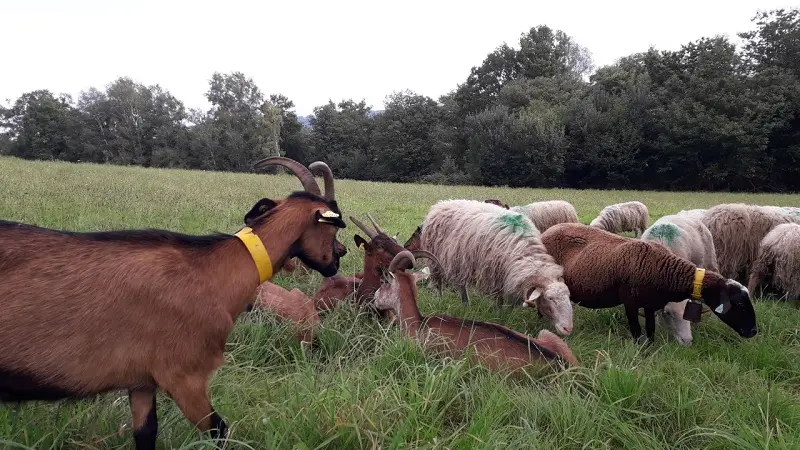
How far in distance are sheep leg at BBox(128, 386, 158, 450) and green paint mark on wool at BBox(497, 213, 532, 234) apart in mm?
5104

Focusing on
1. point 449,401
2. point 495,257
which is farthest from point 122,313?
point 495,257

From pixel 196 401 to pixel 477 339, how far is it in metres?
2.51

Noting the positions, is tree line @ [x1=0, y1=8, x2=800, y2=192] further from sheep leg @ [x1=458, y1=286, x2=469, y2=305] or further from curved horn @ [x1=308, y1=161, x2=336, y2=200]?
curved horn @ [x1=308, y1=161, x2=336, y2=200]

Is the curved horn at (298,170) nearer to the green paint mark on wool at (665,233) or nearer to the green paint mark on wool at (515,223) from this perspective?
the green paint mark on wool at (515,223)

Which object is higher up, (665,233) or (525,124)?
(525,124)

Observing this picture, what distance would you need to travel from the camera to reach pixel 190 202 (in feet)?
40.9

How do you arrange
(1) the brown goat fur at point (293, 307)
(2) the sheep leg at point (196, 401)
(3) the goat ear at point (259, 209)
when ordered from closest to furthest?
(2) the sheep leg at point (196, 401) < (3) the goat ear at point (259, 209) < (1) the brown goat fur at point (293, 307)

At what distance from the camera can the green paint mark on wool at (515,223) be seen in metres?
6.68

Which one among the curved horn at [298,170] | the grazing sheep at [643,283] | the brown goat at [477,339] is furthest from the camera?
the grazing sheep at [643,283]

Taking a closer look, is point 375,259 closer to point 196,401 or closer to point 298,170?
point 298,170

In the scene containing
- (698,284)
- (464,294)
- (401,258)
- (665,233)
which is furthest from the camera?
(665,233)

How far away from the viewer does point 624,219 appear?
37.6 feet

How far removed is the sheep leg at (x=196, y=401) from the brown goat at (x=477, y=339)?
1977 mm

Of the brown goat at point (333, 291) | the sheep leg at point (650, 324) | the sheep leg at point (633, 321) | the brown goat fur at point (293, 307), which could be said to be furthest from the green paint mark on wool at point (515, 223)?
the brown goat fur at point (293, 307)
